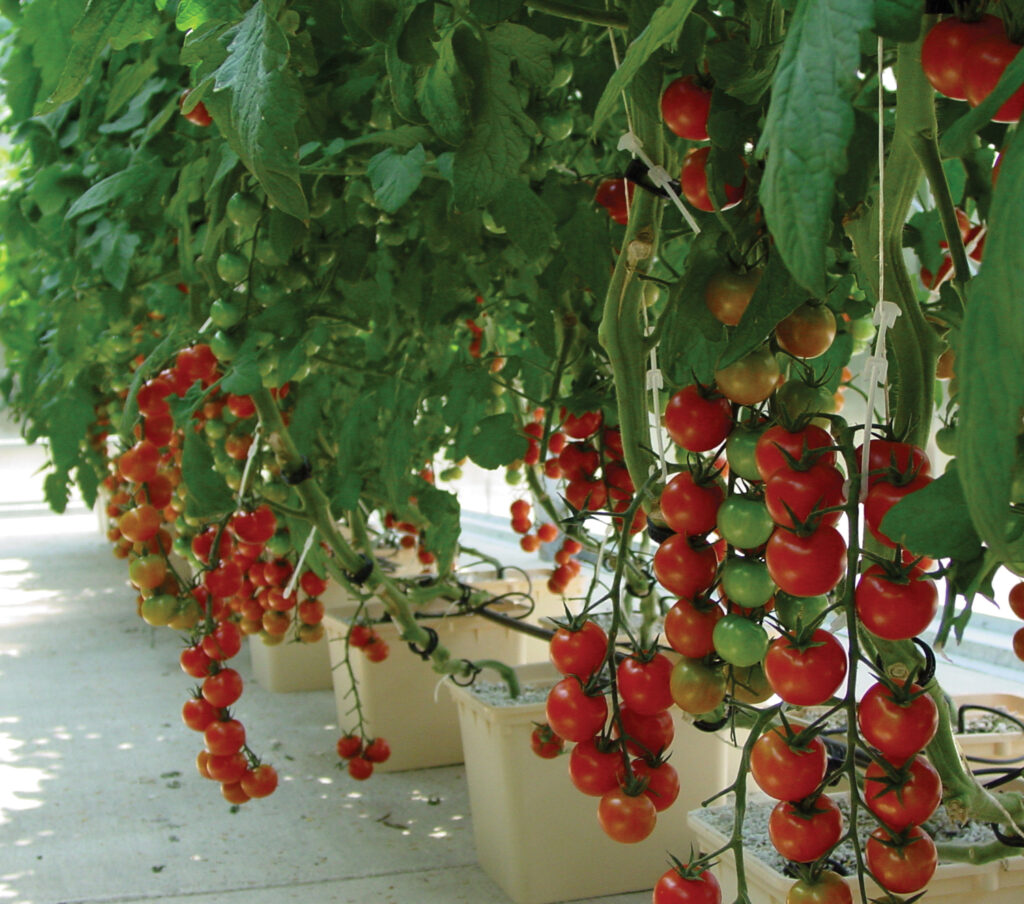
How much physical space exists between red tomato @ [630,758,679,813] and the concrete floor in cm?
110

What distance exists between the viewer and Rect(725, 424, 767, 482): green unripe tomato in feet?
1.48

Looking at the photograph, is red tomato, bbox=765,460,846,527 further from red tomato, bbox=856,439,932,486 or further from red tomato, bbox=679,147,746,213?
red tomato, bbox=679,147,746,213

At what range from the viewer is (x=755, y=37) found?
1.72 ft

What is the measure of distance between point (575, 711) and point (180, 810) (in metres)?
1.66

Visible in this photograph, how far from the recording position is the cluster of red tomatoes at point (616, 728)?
0.51 metres

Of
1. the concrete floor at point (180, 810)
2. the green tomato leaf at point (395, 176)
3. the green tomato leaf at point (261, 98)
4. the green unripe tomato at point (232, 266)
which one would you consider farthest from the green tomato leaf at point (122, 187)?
the concrete floor at point (180, 810)

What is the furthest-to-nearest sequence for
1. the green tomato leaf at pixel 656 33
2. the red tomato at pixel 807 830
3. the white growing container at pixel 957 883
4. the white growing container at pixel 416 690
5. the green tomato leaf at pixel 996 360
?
the white growing container at pixel 416 690 → the white growing container at pixel 957 883 → the red tomato at pixel 807 830 → the green tomato leaf at pixel 656 33 → the green tomato leaf at pixel 996 360

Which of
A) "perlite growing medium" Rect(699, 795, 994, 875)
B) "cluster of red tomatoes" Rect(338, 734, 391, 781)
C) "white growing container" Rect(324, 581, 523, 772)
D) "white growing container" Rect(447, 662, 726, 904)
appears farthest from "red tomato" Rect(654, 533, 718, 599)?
"white growing container" Rect(324, 581, 523, 772)

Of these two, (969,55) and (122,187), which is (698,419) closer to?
(969,55)

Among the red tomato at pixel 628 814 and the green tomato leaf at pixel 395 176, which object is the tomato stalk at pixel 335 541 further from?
the red tomato at pixel 628 814

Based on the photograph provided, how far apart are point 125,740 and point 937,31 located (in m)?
2.42

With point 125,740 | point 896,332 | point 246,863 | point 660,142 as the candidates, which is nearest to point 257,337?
point 660,142

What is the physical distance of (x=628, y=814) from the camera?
51 centimetres

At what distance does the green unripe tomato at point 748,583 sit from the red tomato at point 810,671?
28 mm
